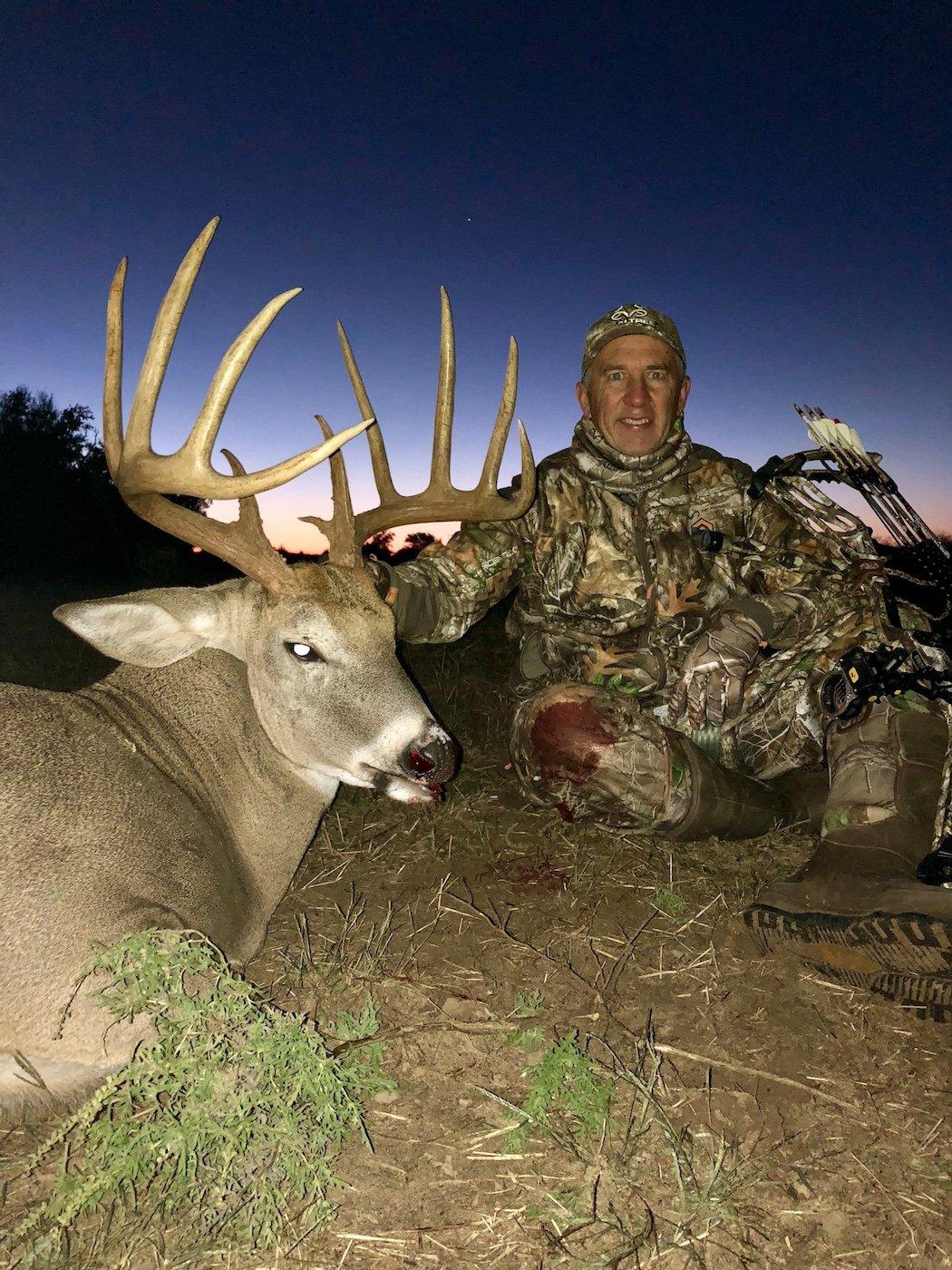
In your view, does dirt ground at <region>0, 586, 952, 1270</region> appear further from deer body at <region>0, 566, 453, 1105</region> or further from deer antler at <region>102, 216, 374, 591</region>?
deer antler at <region>102, 216, 374, 591</region>

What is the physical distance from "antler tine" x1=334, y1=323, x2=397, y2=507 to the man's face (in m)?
1.70

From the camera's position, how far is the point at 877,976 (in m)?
3.04

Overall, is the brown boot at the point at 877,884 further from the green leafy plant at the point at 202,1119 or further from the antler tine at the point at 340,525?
the antler tine at the point at 340,525

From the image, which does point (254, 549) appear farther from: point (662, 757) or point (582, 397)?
point (582, 397)

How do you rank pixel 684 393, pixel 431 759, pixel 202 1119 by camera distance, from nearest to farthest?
pixel 202 1119
pixel 431 759
pixel 684 393

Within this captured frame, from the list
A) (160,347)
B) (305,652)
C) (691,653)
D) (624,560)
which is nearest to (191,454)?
(160,347)

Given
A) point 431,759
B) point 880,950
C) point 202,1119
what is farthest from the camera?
point 431,759

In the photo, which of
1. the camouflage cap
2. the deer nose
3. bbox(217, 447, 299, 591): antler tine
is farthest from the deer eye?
the camouflage cap

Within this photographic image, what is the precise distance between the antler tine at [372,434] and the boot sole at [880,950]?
2.53m

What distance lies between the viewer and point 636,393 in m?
5.16

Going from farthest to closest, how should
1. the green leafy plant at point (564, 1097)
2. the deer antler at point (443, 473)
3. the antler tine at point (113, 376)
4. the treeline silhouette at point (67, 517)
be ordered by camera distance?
1. the treeline silhouette at point (67, 517)
2. the deer antler at point (443, 473)
3. the antler tine at point (113, 376)
4. the green leafy plant at point (564, 1097)

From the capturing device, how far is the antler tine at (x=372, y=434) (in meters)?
3.95

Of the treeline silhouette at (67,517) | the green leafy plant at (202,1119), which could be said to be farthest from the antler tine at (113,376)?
the treeline silhouette at (67,517)

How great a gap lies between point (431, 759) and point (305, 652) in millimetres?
656
